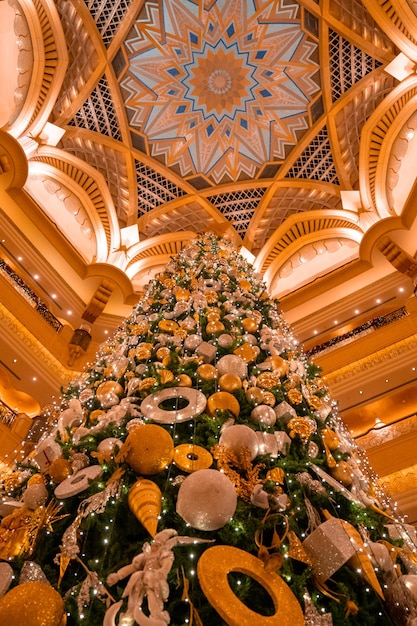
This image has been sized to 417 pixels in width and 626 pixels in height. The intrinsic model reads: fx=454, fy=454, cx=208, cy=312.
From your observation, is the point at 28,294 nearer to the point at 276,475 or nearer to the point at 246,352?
the point at 246,352

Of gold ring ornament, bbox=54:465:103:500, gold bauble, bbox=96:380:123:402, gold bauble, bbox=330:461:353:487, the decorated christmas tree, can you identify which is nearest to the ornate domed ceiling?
gold bauble, bbox=96:380:123:402

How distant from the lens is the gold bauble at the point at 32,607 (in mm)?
1398

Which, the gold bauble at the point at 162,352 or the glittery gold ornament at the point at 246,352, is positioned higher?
the glittery gold ornament at the point at 246,352

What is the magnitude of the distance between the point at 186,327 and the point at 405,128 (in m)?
8.41

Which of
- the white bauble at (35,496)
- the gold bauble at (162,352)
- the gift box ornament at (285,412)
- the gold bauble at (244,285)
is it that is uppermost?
the gold bauble at (244,285)

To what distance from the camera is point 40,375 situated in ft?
26.0

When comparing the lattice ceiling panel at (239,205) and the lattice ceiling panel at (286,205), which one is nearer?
the lattice ceiling panel at (286,205)

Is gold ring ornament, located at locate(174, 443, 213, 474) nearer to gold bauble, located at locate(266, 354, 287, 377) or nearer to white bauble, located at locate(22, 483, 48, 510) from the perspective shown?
white bauble, located at locate(22, 483, 48, 510)

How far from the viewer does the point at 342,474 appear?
245 cm

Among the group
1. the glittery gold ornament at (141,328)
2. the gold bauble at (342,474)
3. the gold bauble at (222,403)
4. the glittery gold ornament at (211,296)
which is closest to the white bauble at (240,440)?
the gold bauble at (222,403)

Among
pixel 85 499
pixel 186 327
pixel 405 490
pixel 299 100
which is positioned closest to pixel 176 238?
pixel 299 100

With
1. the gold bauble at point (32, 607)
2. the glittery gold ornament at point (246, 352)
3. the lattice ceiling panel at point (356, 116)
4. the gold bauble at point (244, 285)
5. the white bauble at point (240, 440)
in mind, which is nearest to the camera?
the gold bauble at point (32, 607)

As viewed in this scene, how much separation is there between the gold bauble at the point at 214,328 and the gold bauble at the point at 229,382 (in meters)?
0.61

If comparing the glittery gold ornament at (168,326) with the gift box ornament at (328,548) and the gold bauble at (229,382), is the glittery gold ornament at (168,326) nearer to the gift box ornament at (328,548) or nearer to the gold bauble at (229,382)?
the gold bauble at (229,382)
